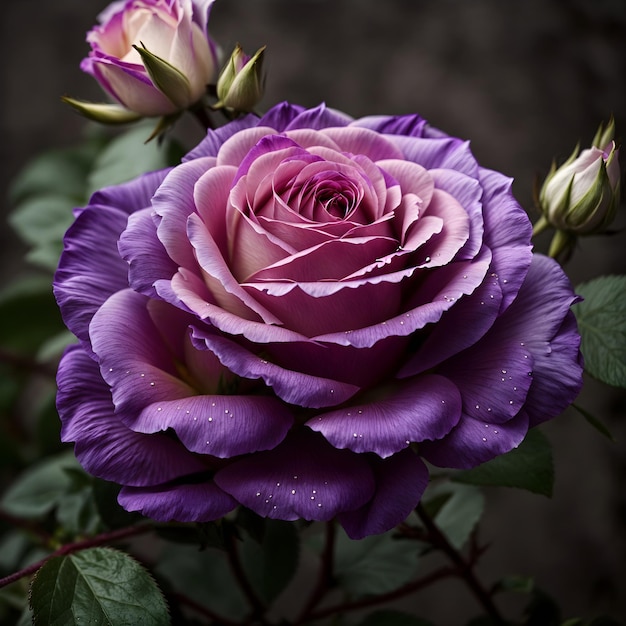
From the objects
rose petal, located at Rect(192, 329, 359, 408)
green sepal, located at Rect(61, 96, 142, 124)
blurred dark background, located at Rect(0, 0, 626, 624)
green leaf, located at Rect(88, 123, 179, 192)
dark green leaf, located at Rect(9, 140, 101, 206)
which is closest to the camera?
rose petal, located at Rect(192, 329, 359, 408)

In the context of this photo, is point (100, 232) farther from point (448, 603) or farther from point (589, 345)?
point (448, 603)

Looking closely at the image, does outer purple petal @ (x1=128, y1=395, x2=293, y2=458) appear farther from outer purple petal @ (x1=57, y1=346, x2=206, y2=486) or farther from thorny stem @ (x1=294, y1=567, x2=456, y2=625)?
thorny stem @ (x1=294, y1=567, x2=456, y2=625)

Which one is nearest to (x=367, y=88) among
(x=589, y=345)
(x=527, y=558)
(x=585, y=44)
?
(x=585, y=44)

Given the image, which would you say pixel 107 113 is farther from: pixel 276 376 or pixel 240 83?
pixel 276 376

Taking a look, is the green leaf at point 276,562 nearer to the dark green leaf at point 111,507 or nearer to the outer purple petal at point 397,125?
the dark green leaf at point 111,507

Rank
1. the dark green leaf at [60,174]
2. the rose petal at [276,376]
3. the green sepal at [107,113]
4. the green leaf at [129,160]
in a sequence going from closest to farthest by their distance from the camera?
1. the rose petal at [276,376]
2. the green sepal at [107,113]
3. the green leaf at [129,160]
4. the dark green leaf at [60,174]

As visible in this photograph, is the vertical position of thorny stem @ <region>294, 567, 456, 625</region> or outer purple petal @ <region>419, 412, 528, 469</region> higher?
outer purple petal @ <region>419, 412, 528, 469</region>

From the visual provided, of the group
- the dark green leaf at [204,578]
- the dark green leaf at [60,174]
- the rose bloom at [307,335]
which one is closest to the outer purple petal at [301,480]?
the rose bloom at [307,335]

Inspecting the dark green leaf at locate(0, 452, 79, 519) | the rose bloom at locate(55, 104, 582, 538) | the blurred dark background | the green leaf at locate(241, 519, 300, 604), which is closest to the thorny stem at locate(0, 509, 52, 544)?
the dark green leaf at locate(0, 452, 79, 519)
